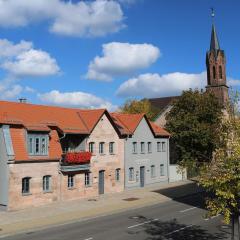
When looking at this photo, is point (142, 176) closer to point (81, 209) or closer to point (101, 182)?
point (101, 182)

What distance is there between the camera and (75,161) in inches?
1387

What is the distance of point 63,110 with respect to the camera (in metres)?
40.6

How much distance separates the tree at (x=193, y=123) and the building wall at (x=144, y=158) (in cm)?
347

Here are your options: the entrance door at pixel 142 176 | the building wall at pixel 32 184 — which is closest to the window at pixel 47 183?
the building wall at pixel 32 184

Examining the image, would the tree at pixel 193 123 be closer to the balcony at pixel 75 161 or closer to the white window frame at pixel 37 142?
the balcony at pixel 75 161

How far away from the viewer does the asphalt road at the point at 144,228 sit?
2238 centimetres

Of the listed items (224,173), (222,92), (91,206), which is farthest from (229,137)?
(222,92)

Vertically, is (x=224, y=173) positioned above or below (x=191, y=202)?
above

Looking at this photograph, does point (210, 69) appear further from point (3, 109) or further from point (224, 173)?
point (224, 173)

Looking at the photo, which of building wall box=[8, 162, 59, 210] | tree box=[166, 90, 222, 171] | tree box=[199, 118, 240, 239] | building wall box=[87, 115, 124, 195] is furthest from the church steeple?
tree box=[199, 118, 240, 239]

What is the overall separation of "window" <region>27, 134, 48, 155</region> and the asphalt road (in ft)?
25.7

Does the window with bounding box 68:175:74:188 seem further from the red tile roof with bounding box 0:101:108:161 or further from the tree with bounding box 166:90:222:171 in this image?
the tree with bounding box 166:90:222:171

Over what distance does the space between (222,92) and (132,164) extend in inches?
1414

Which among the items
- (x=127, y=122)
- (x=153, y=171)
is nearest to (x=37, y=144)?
(x=127, y=122)
